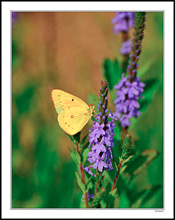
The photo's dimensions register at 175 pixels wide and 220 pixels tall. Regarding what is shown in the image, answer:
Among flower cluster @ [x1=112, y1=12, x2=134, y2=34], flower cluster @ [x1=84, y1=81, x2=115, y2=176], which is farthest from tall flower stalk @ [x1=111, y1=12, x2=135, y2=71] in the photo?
flower cluster @ [x1=84, y1=81, x2=115, y2=176]

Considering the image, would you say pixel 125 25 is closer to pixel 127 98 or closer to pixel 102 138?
pixel 127 98

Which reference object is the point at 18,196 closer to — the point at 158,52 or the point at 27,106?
the point at 27,106

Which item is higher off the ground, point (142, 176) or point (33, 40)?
point (33, 40)

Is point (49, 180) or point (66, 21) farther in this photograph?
point (66, 21)

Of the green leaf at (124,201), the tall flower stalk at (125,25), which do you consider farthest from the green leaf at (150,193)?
the tall flower stalk at (125,25)

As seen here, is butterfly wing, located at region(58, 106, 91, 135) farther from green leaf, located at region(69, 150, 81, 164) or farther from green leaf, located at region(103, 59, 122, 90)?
green leaf, located at region(103, 59, 122, 90)

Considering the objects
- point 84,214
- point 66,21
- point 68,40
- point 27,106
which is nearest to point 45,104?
point 27,106

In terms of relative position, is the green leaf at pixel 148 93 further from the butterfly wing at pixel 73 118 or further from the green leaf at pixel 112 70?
the butterfly wing at pixel 73 118

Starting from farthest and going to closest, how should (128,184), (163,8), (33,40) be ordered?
(33,40), (163,8), (128,184)
